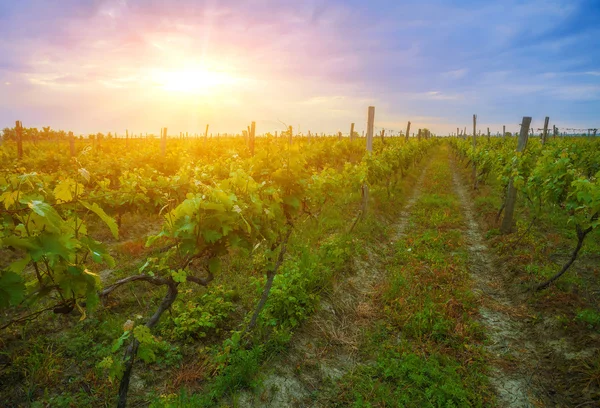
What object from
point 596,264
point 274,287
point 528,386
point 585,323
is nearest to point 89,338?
point 274,287

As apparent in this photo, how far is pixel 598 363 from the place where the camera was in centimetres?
406

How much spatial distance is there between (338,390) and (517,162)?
753cm

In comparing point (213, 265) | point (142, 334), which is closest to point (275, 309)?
point (213, 265)

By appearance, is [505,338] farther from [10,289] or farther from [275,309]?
[10,289]

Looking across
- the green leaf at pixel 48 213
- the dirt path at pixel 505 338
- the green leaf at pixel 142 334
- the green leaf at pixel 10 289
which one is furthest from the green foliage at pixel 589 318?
the green leaf at pixel 10 289

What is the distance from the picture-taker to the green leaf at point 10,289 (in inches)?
83.4

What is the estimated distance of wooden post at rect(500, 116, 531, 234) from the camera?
8.61m

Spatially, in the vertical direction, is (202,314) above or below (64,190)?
below

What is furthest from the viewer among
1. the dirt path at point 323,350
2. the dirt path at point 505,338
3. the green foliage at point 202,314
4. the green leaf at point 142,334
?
the green foliage at point 202,314

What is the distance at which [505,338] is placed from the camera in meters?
5.02

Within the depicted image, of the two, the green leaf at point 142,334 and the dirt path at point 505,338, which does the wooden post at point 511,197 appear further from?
A: the green leaf at point 142,334

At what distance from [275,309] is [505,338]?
11.6ft

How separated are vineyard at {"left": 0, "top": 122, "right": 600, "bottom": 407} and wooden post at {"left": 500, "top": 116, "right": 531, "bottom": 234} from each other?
75 cm

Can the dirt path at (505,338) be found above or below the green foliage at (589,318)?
below
